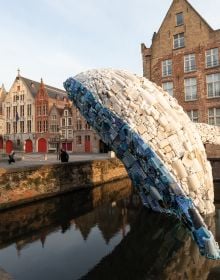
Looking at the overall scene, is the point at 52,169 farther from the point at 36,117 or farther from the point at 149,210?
the point at 36,117

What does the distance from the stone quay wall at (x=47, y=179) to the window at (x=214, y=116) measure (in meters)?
10.3

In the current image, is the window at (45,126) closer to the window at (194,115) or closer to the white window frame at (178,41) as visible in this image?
the white window frame at (178,41)

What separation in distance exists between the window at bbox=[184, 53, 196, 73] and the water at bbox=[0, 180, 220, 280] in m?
17.1

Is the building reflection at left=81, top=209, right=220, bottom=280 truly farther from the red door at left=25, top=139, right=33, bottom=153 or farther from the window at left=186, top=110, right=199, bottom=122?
the red door at left=25, top=139, right=33, bottom=153

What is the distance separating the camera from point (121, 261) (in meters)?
8.38

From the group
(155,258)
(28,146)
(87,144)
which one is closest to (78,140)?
(87,144)

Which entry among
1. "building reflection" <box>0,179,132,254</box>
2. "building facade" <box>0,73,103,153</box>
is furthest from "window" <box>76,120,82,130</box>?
"building reflection" <box>0,179,132,254</box>

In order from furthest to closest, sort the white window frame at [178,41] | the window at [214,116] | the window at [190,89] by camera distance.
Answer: the white window frame at [178,41], the window at [190,89], the window at [214,116]

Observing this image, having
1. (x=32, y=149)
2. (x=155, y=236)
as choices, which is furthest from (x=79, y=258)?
(x=32, y=149)

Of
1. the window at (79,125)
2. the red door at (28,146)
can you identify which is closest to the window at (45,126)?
the red door at (28,146)

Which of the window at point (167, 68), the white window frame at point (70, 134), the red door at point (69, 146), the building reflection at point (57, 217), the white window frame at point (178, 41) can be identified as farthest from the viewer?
the red door at point (69, 146)

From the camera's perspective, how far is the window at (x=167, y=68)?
28359mm

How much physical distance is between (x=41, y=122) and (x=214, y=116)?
38.3 m

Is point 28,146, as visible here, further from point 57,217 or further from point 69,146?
point 57,217
